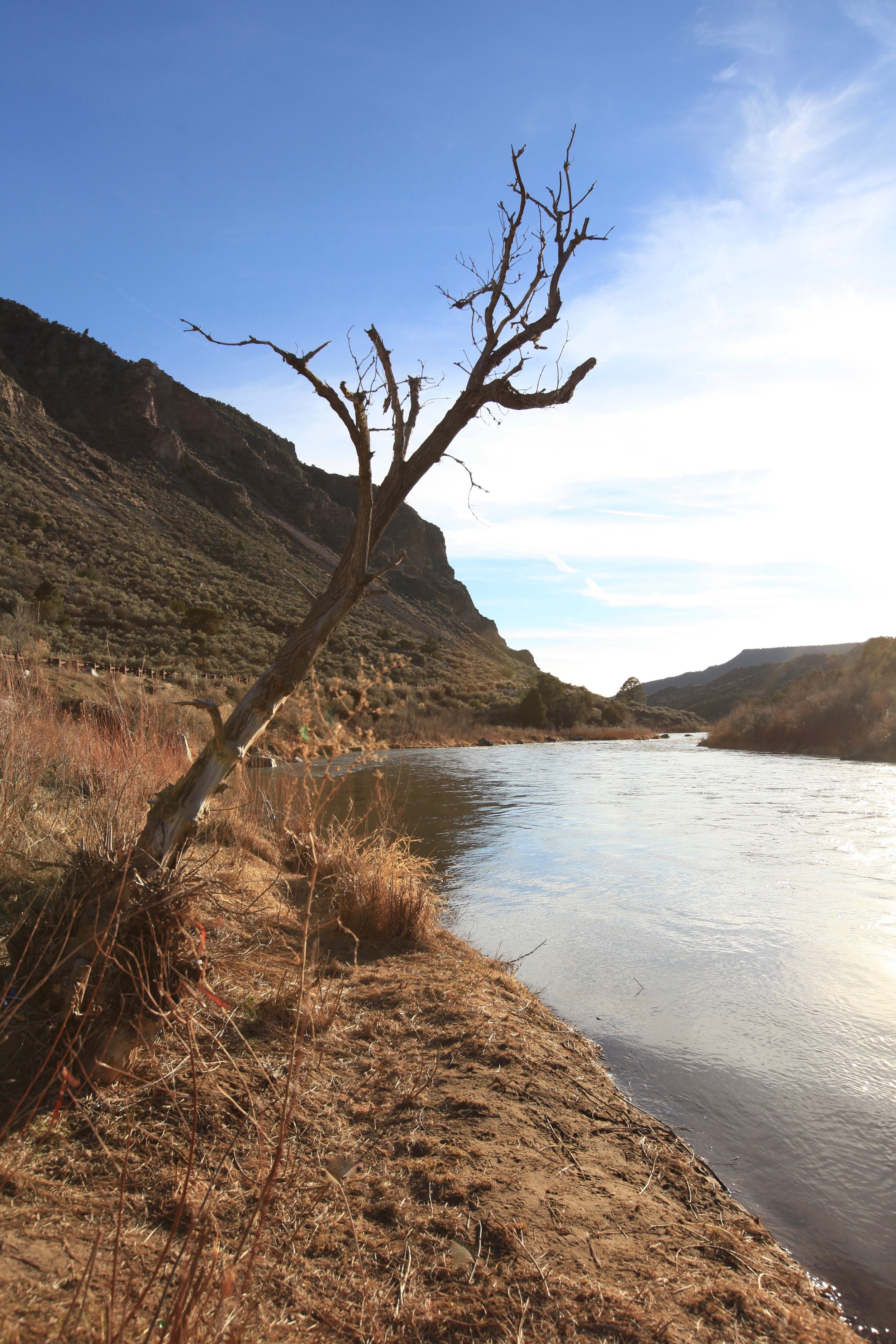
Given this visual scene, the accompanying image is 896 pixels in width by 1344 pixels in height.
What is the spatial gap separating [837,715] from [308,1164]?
30.4m

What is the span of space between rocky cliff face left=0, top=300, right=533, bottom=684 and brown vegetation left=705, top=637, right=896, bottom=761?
19.2 metres

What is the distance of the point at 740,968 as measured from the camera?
554 centimetres

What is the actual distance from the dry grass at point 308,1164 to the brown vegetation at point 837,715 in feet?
85.8

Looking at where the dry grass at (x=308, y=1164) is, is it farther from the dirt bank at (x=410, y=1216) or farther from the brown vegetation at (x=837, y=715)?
the brown vegetation at (x=837, y=715)

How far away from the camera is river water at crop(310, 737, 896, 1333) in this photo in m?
3.04

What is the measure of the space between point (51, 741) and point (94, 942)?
15.1ft

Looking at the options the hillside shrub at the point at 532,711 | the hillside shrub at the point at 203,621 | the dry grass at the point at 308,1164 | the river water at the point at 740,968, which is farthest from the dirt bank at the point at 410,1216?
the hillside shrub at the point at 532,711

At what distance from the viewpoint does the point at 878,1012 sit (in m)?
4.76

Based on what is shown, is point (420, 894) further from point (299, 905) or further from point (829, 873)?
point (829, 873)

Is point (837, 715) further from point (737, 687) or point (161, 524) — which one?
point (737, 687)

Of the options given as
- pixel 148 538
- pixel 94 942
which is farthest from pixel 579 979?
pixel 148 538

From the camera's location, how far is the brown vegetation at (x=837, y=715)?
2628 centimetres

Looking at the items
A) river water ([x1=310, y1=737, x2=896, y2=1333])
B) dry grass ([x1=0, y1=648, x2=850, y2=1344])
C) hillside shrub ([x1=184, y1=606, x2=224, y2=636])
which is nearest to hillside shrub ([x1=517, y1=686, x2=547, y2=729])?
hillside shrub ([x1=184, y1=606, x2=224, y2=636])

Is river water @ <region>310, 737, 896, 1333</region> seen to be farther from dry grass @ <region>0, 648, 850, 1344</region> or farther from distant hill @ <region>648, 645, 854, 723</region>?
distant hill @ <region>648, 645, 854, 723</region>
